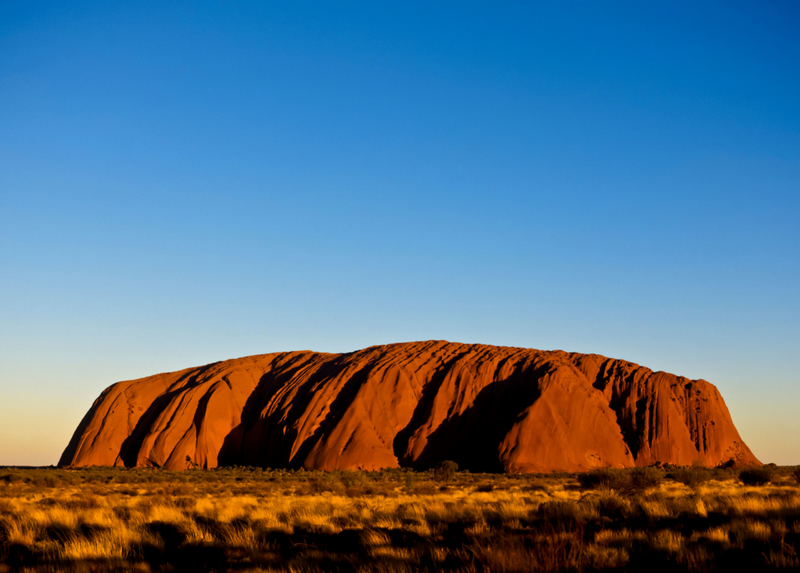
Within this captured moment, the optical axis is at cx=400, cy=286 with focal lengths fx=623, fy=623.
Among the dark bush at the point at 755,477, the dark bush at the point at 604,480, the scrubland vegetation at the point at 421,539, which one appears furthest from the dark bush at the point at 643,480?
the scrubland vegetation at the point at 421,539

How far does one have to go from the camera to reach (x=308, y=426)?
57438 mm

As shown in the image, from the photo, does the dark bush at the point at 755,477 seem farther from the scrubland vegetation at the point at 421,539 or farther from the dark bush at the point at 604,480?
the scrubland vegetation at the point at 421,539

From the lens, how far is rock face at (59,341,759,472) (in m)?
54.5

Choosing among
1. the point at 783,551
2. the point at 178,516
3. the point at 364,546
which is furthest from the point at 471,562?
the point at 178,516

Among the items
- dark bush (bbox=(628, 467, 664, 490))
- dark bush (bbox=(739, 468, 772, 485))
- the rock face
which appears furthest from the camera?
the rock face

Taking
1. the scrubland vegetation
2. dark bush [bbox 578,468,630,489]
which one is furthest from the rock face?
the scrubland vegetation

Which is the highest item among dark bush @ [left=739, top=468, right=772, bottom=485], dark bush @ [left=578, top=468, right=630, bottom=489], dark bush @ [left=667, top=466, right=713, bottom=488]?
dark bush @ [left=578, top=468, right=630, bottom=489]

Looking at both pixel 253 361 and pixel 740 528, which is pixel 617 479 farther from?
pixel 253 361

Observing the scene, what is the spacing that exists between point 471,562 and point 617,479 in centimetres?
2094

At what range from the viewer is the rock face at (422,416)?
54.5m

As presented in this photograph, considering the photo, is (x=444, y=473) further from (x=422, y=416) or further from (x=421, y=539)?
(x=421, y=539)

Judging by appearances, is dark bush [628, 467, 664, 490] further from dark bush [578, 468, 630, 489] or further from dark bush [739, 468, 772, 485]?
dark bush [739, 468, 772, 485]

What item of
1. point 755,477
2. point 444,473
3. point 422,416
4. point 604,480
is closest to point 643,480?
point 604,480

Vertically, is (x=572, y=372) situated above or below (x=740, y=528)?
below
